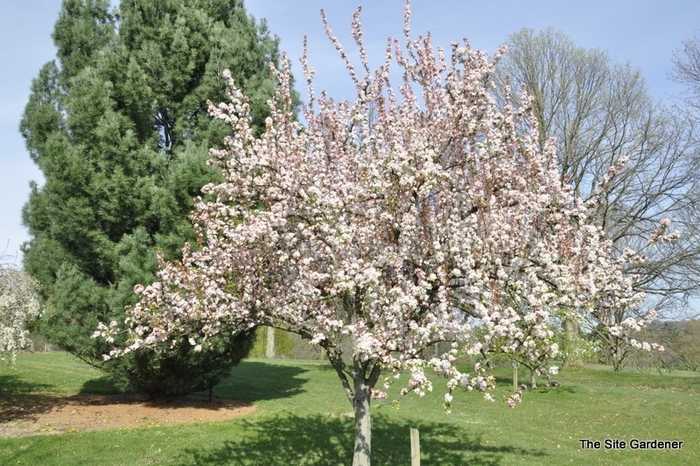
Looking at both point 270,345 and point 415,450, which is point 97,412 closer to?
point 415,450

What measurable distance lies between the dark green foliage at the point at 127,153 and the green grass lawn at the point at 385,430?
2.87 metres

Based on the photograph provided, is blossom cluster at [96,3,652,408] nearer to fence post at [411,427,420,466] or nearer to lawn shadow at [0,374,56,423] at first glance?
fence post at [411,427,420,466]

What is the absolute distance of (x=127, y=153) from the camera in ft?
48.3

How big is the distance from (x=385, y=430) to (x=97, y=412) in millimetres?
7737

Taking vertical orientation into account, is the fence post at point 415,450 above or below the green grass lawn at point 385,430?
above

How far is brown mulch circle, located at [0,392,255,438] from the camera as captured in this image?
1246cm

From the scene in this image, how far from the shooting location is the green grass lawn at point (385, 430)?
10.8 metres

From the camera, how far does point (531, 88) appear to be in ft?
94.0

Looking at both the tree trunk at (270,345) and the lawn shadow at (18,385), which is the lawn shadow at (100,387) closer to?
the lawn shadow at (18,385)

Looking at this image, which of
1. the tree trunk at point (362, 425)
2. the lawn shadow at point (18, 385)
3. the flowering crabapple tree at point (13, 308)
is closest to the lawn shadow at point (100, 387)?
the lawn shadow at point (18, 385)

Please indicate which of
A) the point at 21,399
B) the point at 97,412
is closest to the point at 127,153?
the point at 97,412

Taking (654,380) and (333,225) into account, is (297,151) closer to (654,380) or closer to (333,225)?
(333,225)

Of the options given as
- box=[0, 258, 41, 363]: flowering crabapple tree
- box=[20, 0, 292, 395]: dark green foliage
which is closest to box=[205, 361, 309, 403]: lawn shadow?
box=[20, 0, 292, 395]: dark green foliage

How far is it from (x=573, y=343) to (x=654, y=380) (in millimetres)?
6365
